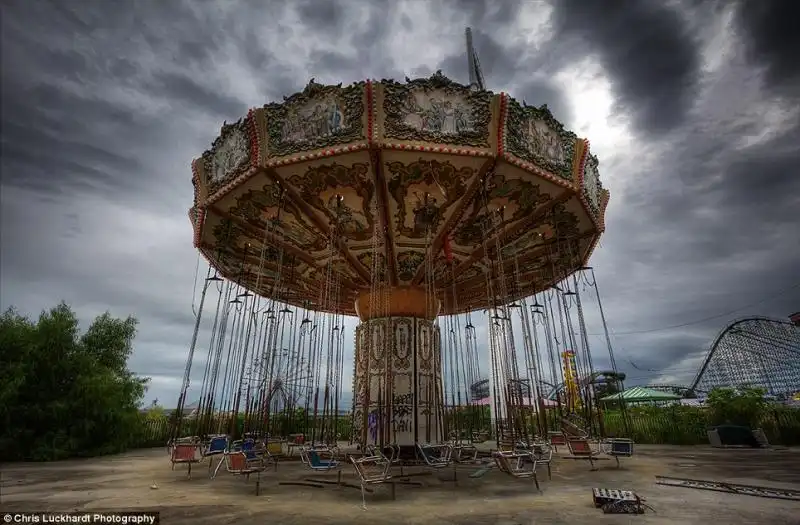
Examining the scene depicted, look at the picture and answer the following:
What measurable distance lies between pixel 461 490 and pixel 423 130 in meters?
7.03

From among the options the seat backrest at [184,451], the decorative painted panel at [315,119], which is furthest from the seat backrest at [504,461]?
the seat backrest at [184,451]

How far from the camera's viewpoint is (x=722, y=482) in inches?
286

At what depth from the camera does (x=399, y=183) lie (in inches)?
388

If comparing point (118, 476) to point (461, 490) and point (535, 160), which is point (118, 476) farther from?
point (535, 160)

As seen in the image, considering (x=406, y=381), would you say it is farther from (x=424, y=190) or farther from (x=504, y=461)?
(x=504, y=461)

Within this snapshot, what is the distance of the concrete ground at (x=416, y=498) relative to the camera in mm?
4977

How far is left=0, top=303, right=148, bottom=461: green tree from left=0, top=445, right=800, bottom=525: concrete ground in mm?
3835

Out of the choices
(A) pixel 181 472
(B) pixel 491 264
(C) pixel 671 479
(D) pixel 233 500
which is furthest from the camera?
(B) pixel 491 264

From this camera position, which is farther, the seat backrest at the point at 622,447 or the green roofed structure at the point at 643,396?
the green roofed structure at the point at 643,396

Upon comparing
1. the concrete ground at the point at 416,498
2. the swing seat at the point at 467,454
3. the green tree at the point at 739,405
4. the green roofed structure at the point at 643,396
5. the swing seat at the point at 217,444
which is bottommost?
the concrete ground at the point at 416,498

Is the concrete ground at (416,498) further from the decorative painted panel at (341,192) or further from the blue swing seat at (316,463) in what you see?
the decorative painted panel at (341,192)

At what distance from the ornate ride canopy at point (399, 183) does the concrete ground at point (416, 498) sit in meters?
4.18

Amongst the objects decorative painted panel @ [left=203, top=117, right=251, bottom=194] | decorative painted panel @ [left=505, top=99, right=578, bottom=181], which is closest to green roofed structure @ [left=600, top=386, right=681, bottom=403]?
decorative painted panel @ [left=505, top=99, right=578, bottom=181]

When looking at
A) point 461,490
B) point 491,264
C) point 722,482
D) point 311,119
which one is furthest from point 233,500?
point 491,264
